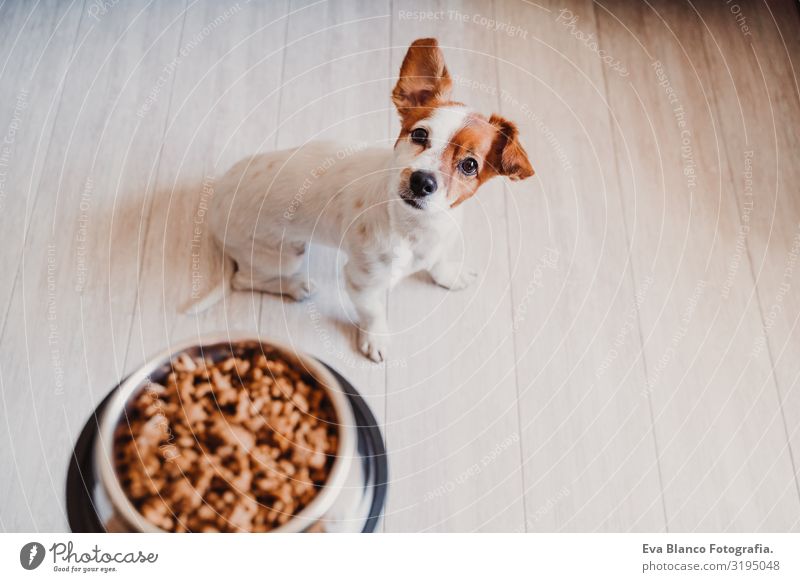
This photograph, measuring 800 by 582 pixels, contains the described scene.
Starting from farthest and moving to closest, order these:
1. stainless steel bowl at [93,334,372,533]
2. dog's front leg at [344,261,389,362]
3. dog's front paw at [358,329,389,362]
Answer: dog's front paw at [358,329,389,362] < dog's front leg at [344,261,389,362] < stainless steel bowl at [93,334,372,533]

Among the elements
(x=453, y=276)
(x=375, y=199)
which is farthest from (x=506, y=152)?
(x=453, y=276)

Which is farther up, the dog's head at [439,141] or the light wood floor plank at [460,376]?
the dog's head at [439,141]

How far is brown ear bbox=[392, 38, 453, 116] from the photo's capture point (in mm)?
688

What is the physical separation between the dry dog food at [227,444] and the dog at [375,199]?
18 cm

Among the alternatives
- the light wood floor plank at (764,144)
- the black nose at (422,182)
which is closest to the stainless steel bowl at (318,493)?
the black nose at (422,182)

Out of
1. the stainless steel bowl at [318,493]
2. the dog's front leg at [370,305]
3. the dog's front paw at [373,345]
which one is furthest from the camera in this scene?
the dog's front paw at [373,345]

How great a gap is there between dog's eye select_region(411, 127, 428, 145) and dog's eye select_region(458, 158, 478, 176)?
0.05 meters

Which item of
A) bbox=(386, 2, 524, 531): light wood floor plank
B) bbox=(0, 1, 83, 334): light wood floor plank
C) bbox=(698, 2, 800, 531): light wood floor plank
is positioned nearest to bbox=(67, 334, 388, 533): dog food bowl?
bbox=(386, 2, 524, 531): light wood floor plank

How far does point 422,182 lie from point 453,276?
1.00 feet

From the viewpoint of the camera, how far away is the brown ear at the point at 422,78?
27.1 inches

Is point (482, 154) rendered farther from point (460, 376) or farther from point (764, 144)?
point (764, 144)

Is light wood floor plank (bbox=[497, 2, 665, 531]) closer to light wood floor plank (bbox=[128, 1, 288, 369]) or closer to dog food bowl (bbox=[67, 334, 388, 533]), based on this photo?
dog food bowl (bbox=[67, 334, 388, 533])

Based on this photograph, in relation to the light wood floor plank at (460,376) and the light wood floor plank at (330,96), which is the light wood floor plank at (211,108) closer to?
the light wood floor plank at (330,96)

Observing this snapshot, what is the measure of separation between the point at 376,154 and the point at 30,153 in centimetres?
59
